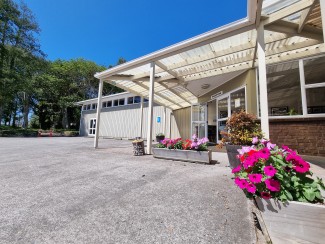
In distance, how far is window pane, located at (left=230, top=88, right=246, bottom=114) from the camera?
621 cm

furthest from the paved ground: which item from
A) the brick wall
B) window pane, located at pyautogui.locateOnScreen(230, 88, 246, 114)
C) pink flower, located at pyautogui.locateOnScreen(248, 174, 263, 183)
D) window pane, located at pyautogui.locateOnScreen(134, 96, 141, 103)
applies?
window pane, located at pyautogui.locateOnScreen(134, 96, 141, 103)

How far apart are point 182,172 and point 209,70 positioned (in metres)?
4.62

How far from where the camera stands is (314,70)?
4.78 meters

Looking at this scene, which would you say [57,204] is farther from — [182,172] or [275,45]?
[275,45]

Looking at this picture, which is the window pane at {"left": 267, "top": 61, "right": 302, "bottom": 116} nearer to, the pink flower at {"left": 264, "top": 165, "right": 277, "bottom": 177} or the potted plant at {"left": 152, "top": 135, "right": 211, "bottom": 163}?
the potted plant at {"left": 152, "top": 135, "right": 211, "bottom": 163}

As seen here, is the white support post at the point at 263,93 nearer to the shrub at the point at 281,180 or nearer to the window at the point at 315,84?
the window at the point at 315,84

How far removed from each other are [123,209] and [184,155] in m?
2.95

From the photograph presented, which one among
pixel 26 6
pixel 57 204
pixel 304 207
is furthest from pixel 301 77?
pixel 26 6

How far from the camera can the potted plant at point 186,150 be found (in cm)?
441

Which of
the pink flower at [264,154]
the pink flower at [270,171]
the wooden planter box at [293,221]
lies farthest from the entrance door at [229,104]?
the wooden planter box at [293,221]

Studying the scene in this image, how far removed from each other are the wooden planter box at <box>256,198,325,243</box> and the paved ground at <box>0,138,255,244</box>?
0.27 meters

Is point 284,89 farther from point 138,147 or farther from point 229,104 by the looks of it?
point 138,147

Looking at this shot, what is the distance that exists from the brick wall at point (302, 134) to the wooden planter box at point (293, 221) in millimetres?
4245

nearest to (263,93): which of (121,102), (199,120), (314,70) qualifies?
(314,70)
